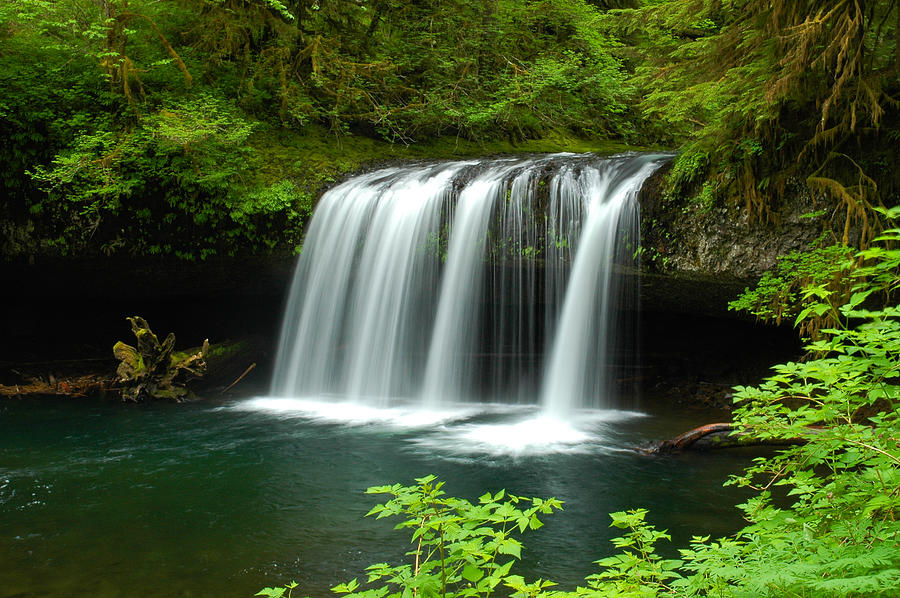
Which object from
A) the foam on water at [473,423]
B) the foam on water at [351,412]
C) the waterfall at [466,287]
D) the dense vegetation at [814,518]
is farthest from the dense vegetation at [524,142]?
the foam on water at [351,412]

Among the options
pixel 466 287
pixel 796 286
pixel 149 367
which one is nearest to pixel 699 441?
pixel 796 286

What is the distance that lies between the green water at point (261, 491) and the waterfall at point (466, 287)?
46.1 inches

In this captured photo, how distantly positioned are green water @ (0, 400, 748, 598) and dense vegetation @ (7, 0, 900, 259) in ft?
9.36

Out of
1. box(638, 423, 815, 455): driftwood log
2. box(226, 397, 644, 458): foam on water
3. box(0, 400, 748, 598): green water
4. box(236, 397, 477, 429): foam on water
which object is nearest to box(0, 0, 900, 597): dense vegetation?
box(0, 400, 748, 598): green water

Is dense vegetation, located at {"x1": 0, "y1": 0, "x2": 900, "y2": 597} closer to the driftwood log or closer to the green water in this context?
the green water

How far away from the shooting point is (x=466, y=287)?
894 cm

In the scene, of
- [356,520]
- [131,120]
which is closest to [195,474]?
[356,520]

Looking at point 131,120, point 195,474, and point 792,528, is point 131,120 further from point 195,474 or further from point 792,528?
point 792,528

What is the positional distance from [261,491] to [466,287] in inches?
172

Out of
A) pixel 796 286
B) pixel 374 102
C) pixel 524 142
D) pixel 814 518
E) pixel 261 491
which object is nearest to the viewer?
pixel 814 518

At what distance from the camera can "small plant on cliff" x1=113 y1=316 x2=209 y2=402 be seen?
897 centimetres

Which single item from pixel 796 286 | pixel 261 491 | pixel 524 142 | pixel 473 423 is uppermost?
pixel 524 142

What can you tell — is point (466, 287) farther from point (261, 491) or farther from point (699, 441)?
point (261, 491)

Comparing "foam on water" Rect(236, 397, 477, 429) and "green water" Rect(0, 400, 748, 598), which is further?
"foam on water" Rect(236, 397, 477, 429)
